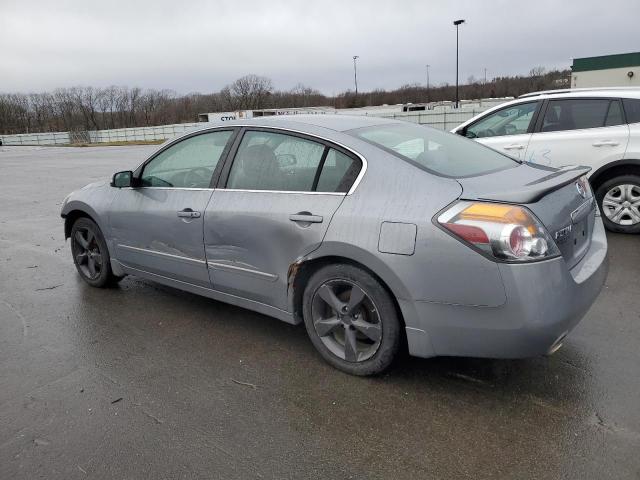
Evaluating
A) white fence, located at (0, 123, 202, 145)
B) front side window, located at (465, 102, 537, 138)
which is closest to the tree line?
white fence, located at (0, 123, 202, 145)

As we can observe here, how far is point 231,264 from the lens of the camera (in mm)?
3637

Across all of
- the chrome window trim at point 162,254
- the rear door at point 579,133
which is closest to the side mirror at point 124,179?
the chrome window trim at point 162,254

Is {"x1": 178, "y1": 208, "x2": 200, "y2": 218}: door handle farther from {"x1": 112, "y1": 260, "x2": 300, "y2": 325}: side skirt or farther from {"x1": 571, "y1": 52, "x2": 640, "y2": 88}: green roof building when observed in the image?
{"x1": 571, "y1": 52, "x2": 640, "y2": 88}: green roof building

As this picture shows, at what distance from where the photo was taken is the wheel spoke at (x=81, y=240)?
506 cm

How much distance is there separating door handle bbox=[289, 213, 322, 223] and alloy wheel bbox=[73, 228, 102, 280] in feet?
8.42

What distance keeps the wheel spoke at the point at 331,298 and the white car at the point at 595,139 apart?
3664 millimetres

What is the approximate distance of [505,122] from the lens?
686cm

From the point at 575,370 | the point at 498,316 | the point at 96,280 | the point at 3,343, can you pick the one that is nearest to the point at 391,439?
the point at 498,316

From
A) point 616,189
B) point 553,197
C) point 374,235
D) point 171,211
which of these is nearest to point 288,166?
point 374,235

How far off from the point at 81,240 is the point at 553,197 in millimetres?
4273

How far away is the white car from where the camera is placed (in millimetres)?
6008

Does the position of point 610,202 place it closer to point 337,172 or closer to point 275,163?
point 337,172

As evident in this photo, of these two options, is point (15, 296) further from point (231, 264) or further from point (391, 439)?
point (391, 439)

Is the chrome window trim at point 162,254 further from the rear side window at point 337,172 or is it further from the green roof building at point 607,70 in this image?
the green roof building at point 607,70
